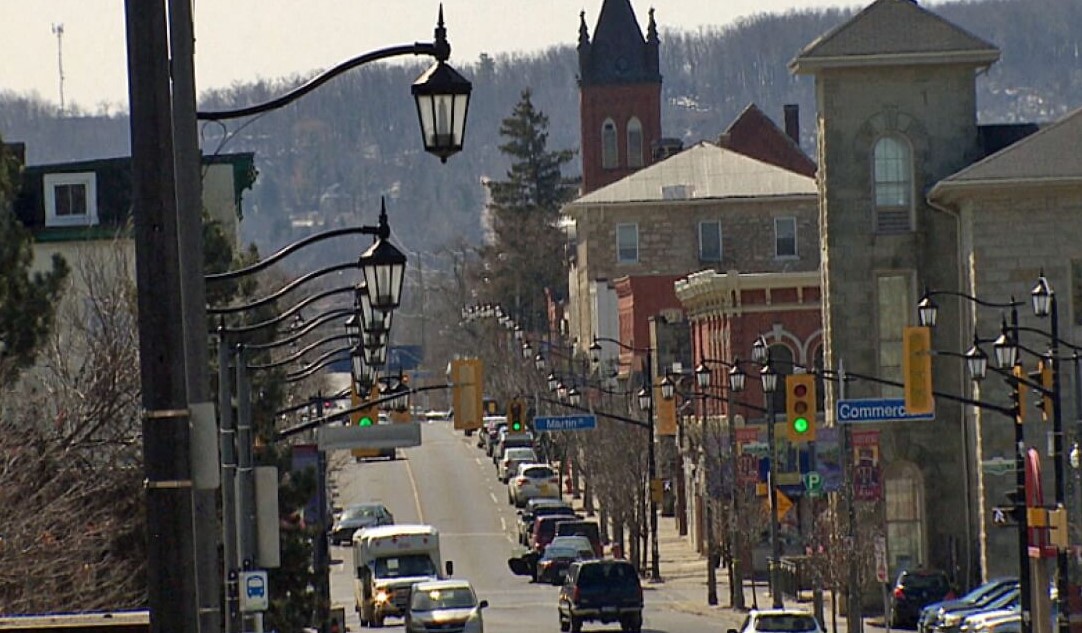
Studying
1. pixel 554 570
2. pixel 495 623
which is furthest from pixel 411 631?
pixel 554 570

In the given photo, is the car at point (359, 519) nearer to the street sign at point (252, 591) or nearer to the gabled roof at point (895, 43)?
the gabled roof at point (895, 43)

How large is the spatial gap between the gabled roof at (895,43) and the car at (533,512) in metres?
22.5

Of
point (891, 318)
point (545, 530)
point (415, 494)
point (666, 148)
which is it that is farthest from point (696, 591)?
point (666, 148)

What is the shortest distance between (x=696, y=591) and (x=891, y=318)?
10807 mm

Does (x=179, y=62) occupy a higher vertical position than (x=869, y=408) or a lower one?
higher

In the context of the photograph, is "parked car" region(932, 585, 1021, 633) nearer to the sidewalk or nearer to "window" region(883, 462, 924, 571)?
the sidewalk

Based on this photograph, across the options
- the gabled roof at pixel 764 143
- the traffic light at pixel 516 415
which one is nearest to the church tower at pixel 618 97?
the gabled roof at pixel 764 143

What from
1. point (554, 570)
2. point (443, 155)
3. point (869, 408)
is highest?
point (443, 155)

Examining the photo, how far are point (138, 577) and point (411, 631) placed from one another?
12465 millimetres

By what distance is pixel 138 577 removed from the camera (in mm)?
35406

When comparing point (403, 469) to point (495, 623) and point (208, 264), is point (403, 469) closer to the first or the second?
point (495, 623)

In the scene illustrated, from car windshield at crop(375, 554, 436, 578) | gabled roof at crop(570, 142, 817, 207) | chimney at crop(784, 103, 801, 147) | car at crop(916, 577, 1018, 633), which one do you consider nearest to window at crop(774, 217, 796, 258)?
gabled roof at crop(570, 142, 817, 207)

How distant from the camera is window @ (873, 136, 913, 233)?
58.2m

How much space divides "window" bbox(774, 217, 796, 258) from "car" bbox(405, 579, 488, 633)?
4748 centimetres
